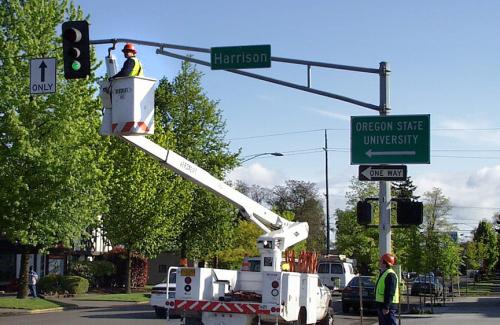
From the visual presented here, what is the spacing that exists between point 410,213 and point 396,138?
1.70 meters

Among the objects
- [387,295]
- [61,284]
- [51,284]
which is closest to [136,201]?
[61,284]

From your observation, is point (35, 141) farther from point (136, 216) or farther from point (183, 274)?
point (183, 274)

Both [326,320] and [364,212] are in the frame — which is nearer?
[364,212]

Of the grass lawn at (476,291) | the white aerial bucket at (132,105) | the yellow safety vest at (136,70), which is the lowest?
the grass lawn at (476,291)

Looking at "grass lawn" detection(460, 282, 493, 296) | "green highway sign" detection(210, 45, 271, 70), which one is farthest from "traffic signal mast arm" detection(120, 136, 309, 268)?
"grass lawn" detection(460, 282, 493, 296)

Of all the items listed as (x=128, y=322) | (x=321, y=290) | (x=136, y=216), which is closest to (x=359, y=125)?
(x=321, y=290)

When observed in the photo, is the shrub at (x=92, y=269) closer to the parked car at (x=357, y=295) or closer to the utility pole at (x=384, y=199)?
the parked car at (x=357, y=295)

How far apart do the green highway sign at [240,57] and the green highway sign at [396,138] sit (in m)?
2.80

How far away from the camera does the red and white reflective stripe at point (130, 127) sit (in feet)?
39.9

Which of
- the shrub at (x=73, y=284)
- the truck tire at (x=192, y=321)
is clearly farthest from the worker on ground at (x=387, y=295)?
the shrub at (x=73, y=284)

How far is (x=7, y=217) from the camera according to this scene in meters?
26.9

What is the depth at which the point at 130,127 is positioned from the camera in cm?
1215

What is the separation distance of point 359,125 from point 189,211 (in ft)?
92.7

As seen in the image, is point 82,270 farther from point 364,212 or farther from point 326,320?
point 364,212
